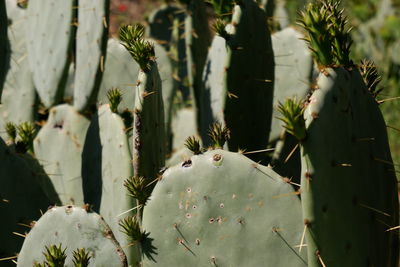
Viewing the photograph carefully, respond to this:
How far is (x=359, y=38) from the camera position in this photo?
242 inches

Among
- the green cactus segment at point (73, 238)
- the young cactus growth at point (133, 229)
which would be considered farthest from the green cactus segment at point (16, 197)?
the young cactus growth at point (133, 229)

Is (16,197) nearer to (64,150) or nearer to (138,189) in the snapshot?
(64,150)

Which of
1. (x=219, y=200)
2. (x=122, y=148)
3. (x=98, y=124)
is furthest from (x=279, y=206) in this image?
(x=98, y=124)

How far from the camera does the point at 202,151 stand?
1878 millimetres

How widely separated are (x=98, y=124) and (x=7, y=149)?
11.3 inches

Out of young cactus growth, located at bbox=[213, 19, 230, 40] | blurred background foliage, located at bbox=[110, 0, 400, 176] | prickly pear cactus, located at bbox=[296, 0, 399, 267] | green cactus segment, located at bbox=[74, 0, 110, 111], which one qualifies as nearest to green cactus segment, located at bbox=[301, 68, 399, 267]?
prickly pear cactus, located at bbox=[296, 0, 399, 267]

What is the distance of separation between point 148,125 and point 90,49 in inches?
32.3

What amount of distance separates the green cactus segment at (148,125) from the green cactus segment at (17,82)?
3.75 ft

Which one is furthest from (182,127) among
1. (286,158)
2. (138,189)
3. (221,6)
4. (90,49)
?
(138,189)

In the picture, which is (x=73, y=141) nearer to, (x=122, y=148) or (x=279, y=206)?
(x=122, y=148)

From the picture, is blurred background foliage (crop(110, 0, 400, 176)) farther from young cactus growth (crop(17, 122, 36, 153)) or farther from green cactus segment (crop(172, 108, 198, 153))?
young cactus growth (crop(17, 122, 36, 153))

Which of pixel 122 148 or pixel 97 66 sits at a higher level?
pixel 97 66

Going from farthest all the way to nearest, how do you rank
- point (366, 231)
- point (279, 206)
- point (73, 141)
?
point (73, 141), point (279, 206), point (366, 231)

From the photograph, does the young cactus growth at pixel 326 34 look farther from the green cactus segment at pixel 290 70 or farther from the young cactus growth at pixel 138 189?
the green cactus segment at pixel 290 70
